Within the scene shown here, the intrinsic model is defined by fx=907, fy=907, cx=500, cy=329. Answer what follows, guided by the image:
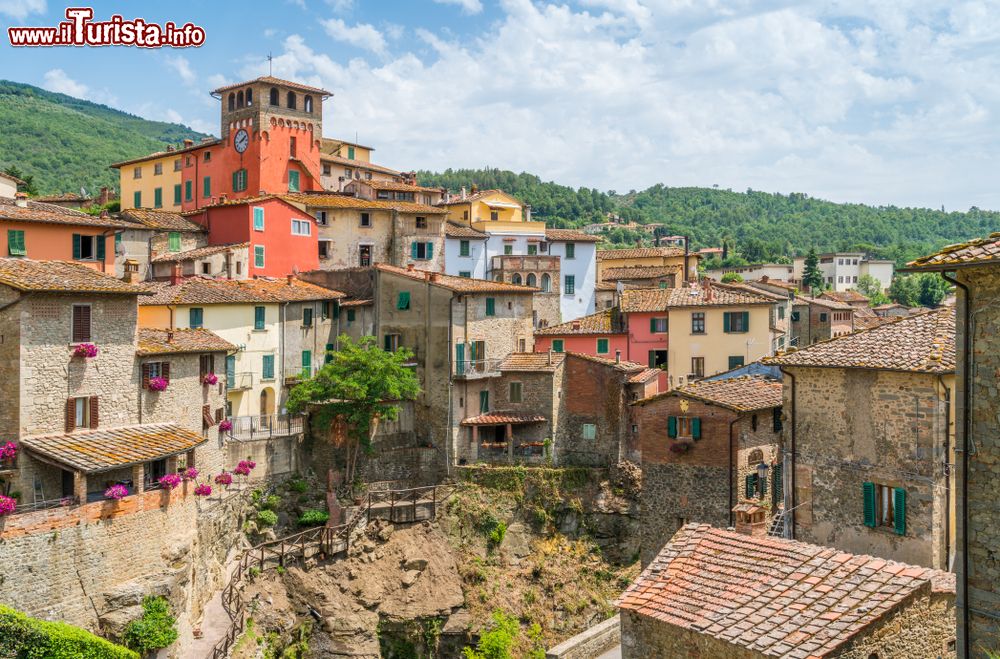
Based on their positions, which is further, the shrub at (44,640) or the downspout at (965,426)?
the shrub at (44,640)

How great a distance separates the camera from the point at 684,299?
53.5 metres

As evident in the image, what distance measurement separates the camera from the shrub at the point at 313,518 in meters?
43.2

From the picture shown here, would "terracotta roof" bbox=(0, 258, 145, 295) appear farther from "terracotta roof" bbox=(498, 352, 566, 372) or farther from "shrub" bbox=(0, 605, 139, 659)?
"terracotta roof" bbox=(498, 352, 566, 372)

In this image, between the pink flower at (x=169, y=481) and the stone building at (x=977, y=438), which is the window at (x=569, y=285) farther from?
the stone building at (x=977, y=438)

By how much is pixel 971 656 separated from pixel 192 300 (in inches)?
1475

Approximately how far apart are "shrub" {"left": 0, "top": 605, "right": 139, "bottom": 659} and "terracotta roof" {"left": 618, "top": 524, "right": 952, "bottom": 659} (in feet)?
58.9

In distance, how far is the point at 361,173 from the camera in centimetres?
7250

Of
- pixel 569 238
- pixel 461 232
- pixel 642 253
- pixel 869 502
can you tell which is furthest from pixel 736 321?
pixel 869 502

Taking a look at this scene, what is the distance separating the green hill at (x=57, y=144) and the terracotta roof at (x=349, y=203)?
1816 inches

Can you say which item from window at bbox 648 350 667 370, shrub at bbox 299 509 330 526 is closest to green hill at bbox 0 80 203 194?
shrub at bbox 299 509 330 526

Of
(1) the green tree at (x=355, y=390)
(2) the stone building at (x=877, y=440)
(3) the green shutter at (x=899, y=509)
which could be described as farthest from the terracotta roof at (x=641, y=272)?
(3) the green shutter at (x=899, y=509)

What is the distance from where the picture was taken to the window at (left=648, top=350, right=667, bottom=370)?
178ft

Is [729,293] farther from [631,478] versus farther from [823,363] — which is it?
[823,363]

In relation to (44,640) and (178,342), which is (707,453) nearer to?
(178,342)
